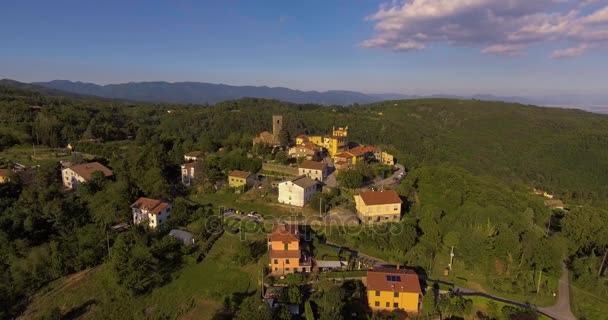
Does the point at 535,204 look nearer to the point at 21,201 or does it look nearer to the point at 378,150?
the point at 378,150

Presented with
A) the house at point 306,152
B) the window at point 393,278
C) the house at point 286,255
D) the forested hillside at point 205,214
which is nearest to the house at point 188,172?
the forested hillside at point 205,214

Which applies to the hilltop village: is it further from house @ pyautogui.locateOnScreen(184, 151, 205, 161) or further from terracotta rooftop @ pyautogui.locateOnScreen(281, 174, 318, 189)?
house @ pyautogui.locateOnScreen(184, 151, 205, 161)

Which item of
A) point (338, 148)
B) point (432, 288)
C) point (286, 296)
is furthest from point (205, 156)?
point (432, 288)

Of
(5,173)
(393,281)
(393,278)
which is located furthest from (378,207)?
(5,173)

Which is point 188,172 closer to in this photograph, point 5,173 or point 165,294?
point 5,173

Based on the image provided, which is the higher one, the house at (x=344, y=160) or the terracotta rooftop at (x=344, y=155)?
the terracotta rooftop at (x=344, y=155)

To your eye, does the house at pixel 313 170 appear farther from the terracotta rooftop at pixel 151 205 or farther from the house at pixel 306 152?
the terracotta rooftop at pixel 151 205
